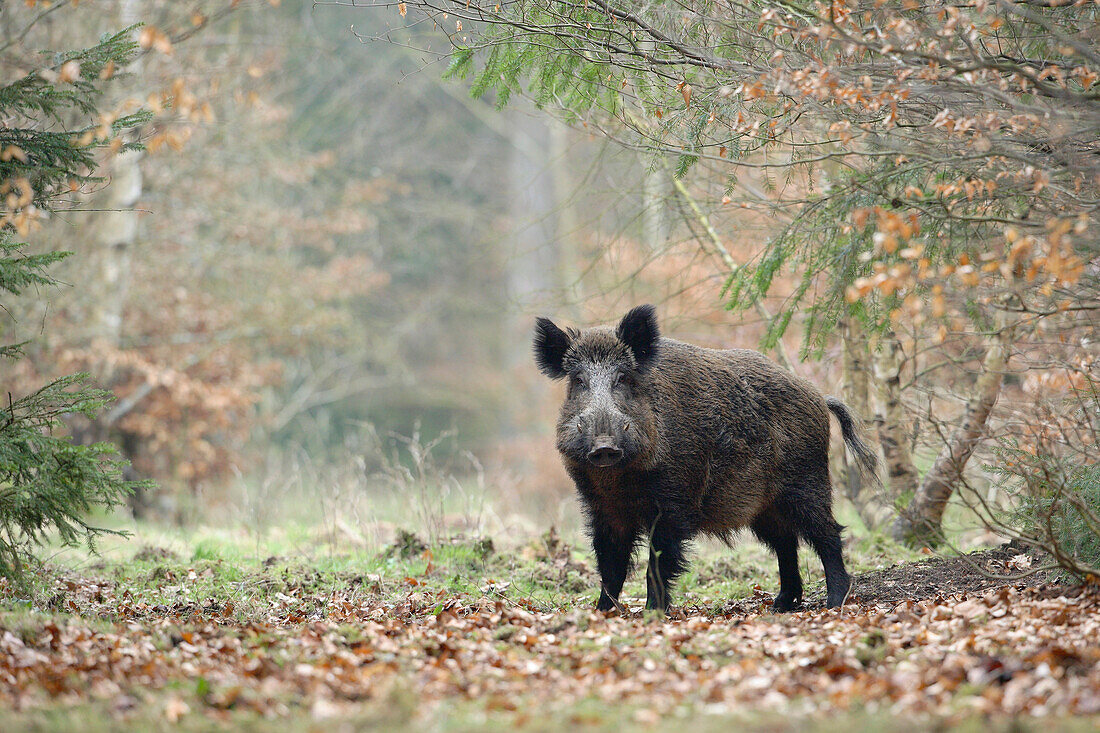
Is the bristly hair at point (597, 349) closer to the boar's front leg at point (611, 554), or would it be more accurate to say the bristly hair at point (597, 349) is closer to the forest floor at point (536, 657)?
the boar's front leg at point (611, 554)

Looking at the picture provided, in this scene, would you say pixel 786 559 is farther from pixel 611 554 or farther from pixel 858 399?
pixel 858 399

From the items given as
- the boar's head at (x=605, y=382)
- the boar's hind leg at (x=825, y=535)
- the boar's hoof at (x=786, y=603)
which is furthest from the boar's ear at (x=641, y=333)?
the boar's hoof at (x=786, y=603)

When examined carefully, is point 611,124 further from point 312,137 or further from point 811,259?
point 312,137

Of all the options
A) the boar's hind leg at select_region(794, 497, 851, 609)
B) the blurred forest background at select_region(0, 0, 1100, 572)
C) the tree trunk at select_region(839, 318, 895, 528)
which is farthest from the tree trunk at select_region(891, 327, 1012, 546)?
the boar's hind leg at select_region(794, 497, 851, 609)

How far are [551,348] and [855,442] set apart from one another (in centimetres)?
255

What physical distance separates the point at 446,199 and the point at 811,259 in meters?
20.1

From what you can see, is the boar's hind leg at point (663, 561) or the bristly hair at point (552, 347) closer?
the boar's hind leg at point (663, 561)

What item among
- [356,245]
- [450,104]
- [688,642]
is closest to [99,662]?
[688,642]

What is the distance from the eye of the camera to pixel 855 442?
7.34m

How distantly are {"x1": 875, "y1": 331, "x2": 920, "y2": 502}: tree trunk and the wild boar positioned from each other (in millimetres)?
1863

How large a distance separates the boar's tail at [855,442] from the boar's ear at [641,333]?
5.57ft

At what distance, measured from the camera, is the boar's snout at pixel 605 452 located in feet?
19.0

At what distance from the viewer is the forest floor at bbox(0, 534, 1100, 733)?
3598 millimetres

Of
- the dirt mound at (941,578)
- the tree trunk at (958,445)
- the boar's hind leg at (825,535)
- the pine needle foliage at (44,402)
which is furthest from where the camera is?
the tree trunk at (958,445)
